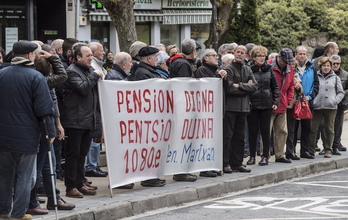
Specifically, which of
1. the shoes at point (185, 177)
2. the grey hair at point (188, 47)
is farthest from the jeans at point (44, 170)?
the grey hair at point (188, 47)

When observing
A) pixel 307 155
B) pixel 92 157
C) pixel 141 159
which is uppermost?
pixel 141 159

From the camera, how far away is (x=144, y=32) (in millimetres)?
27828

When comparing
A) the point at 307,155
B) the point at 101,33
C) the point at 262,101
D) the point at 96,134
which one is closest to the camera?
the point at 96,134

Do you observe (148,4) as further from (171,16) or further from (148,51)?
(148,51)

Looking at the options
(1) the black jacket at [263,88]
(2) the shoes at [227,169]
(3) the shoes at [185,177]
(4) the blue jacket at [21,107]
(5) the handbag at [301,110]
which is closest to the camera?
(4) the blue jacket at [21,107]

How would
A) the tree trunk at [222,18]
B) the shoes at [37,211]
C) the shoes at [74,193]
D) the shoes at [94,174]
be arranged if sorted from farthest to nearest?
the tree trunk at [222,18]
the shoes at [94,174]
the shoes at [74,193]
the shoes at [37,211]

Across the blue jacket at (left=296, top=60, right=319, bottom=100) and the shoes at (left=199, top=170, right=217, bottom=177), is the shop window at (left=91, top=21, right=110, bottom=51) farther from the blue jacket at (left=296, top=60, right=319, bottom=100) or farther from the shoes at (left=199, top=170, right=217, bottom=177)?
the shoes at (left=199, top=170, right=217, bottom=177)

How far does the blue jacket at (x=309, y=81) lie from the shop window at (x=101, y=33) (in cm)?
1189

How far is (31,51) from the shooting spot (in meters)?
8.63

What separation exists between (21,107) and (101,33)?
1756 centimetres

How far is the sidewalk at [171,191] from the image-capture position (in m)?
9.38

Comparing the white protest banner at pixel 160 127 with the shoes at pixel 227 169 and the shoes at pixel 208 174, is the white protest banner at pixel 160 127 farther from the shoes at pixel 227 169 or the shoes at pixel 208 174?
the shoes at pixel 227 169

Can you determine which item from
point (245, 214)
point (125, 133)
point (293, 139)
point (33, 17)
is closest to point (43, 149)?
point (125, 133)

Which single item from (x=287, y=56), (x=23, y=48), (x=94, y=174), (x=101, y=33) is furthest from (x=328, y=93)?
(x=101, y=33)
